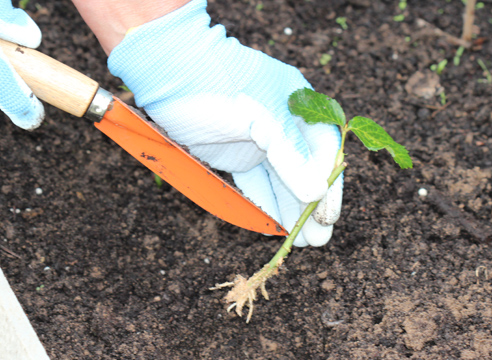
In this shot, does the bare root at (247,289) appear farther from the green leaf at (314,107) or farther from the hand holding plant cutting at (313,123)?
the green leaf at (314,107)

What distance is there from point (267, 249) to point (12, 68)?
0.89 m

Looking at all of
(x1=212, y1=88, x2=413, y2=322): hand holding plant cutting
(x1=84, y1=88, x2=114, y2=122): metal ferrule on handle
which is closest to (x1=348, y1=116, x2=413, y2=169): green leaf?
(x1=212, y1=88, x2=413, y2=322): hand holding plant cutting

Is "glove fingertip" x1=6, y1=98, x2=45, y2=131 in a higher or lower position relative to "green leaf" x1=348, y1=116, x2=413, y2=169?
lower

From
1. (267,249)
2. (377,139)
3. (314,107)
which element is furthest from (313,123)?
(267,249)

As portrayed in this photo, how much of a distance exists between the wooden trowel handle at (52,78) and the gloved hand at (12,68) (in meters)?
0.02

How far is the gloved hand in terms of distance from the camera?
1.20m

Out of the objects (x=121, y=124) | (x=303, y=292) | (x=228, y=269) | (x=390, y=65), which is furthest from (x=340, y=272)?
(x=390, y=65)

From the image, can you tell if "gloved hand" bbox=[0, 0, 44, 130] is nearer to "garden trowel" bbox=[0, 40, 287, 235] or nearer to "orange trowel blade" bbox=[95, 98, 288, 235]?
"garden trowel" bbox=[0, 40, 287, 235]

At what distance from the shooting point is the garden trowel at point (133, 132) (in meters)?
1.21

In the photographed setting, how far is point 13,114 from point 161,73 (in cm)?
41

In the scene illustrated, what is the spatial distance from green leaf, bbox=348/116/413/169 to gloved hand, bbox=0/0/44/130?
86 centimetres

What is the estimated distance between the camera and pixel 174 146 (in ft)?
4.29

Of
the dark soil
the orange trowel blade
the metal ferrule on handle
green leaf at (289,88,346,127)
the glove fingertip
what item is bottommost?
the dark soil

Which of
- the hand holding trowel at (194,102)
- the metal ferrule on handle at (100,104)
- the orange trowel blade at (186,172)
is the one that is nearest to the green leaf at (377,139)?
the hand holding trowel at (194,102)
